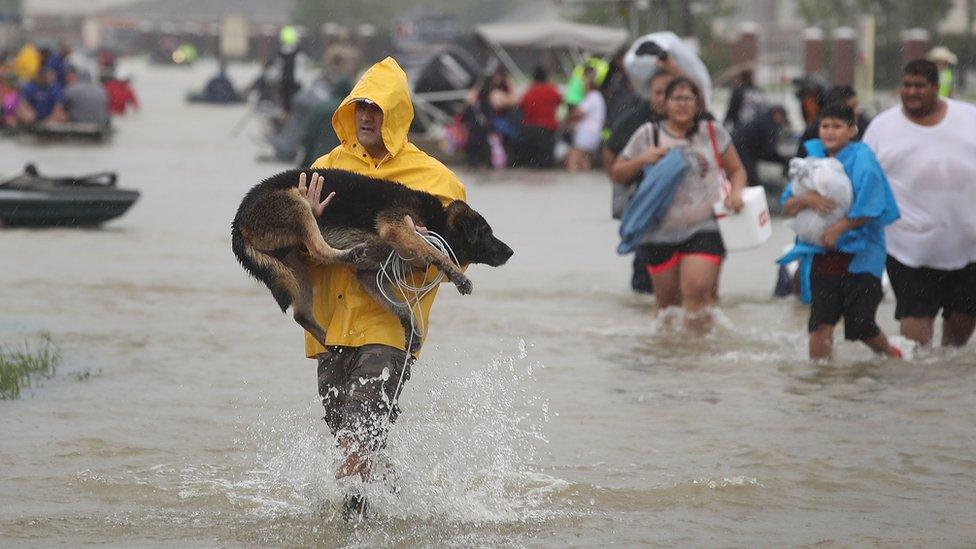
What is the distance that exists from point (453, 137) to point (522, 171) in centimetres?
165

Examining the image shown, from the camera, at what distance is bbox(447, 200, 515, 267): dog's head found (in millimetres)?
5738

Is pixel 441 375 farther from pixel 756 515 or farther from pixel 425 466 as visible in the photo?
pixel 756 515

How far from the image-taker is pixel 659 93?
10438 mm

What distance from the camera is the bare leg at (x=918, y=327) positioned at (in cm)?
948

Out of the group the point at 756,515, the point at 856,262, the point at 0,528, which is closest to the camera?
the point at 0,528

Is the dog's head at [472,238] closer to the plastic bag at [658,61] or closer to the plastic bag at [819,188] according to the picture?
Result: the plastic bag at [819,188]

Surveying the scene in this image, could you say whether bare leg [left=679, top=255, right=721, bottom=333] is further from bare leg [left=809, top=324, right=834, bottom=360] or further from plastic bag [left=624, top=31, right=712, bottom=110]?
plastic bag [left=624, top=31, right=712, bottom=110]

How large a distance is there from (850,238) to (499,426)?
226cm

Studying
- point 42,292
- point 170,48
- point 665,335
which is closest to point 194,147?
point 42,292

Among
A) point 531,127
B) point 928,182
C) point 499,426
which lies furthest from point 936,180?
point 531,127

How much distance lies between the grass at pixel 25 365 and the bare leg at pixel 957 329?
17.4ft

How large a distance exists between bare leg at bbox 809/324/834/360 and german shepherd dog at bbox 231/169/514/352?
3835mm

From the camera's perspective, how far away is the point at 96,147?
2931 centimetres

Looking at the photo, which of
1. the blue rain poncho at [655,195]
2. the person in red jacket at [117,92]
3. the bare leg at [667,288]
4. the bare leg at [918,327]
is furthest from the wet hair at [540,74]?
the bare leg at [918,327]
